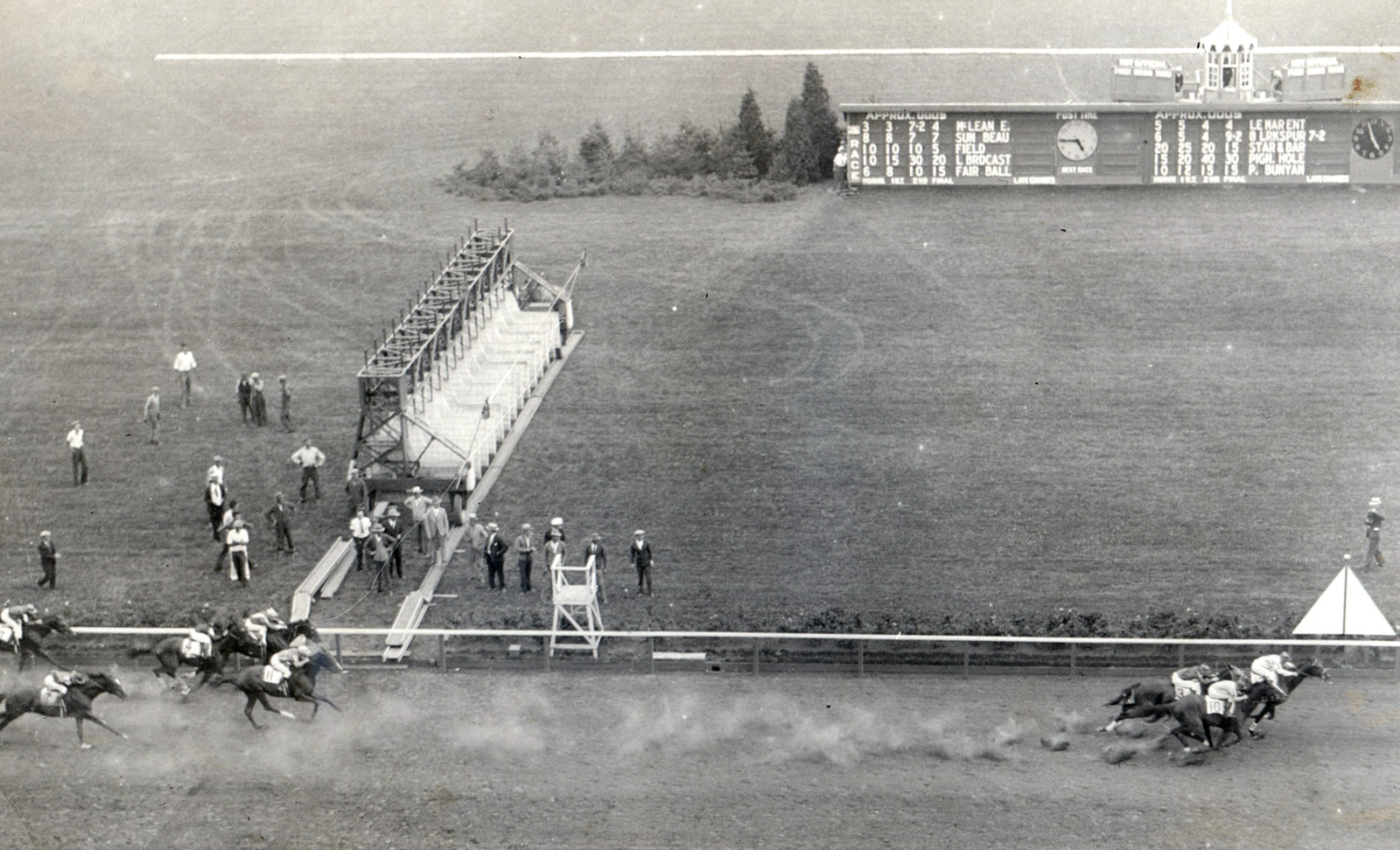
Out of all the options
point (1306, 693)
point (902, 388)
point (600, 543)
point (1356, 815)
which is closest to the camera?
point (1356, 815)

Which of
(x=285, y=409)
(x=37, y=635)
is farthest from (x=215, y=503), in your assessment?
(x=37, y=635)

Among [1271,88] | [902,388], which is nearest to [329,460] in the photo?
[902,388]

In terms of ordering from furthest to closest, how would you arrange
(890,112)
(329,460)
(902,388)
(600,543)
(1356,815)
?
(890,112) < (902,388) < (329,460) < (600,543) < (1356,815)

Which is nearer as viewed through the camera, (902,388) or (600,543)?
(600,543)

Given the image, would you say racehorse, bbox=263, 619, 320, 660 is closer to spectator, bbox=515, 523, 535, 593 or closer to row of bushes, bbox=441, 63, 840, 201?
spectator, bbox=515, 523, 535, 593

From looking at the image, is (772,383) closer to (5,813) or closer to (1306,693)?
(1306,693)

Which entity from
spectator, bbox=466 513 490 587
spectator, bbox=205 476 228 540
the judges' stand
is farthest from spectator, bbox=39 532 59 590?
the judges' stand
